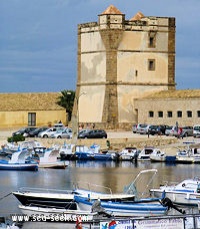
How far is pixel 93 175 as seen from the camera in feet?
166

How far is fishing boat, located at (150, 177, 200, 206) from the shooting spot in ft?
110

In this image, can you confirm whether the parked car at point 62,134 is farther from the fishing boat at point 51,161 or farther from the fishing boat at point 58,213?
the fishing boat at point 58,213

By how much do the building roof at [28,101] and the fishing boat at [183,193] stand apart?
148ft

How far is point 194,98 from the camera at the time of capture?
68.2m

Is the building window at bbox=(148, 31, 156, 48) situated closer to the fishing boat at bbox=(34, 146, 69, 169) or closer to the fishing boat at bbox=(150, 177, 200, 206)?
the fishing boat at bbox=(34, 146, 69, 169)

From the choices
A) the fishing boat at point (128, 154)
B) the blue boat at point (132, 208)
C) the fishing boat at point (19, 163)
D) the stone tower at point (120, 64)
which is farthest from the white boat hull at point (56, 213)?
the stone tower at point (120, 64)

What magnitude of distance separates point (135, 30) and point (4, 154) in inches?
672

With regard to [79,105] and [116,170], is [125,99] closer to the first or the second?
[79,105]

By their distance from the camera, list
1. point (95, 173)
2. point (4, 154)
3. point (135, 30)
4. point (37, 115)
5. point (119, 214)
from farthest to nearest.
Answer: point (37, 115)
point (135, 30)
point (4, 154)
point (95, 173)
point (119, 214)

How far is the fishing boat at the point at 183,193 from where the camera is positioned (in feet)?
110

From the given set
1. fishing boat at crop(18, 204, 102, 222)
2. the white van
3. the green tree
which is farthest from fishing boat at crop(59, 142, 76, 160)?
fishing boat at crop(18, 204, 102, 222)

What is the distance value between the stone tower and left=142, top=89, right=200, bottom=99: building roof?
1.11 m

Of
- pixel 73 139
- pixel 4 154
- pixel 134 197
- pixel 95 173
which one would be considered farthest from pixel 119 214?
pixel 73 139

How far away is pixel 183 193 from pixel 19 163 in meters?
20.8
